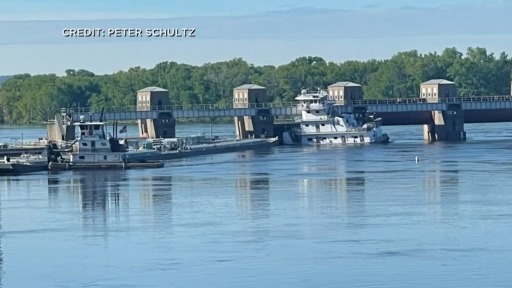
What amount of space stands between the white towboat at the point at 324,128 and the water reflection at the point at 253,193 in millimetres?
41677

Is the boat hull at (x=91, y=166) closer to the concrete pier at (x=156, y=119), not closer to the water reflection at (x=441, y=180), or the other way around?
the water reflection at (x=441, y=180)

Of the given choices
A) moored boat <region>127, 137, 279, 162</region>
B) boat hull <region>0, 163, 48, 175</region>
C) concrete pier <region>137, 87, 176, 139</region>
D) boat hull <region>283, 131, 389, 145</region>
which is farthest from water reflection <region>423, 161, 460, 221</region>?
concrete pier <region>137, 87, 176, 139</region>

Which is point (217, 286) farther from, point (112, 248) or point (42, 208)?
point (42, 208)

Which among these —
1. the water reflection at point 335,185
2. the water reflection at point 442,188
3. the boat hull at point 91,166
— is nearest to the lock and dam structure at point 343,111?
the water reflection at point 335,185

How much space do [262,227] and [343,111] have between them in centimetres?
7915

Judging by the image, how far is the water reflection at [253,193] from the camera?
6600 centimetres

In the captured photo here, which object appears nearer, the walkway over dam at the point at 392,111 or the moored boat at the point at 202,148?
the moored boat at the point at 202,148

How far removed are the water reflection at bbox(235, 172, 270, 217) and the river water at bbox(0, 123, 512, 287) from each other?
0.05 metres

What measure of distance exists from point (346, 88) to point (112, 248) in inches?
3530

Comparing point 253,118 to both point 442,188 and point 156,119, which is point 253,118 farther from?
point 442,188

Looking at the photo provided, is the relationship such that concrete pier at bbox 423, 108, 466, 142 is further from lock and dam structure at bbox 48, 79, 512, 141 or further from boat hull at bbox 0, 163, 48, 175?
boat hull at bbox 0, 163, 48, 175

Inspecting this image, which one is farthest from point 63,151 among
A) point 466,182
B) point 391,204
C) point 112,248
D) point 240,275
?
point 240,275

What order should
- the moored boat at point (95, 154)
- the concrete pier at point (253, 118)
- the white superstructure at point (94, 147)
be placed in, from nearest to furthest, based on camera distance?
the moored boat at point (95, 154), the white superstructure at point (94, 147), the concrete pier at point (253, 118)

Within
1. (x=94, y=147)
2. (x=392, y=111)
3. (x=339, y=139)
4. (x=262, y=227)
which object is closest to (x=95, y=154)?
(x=94, y=147)
